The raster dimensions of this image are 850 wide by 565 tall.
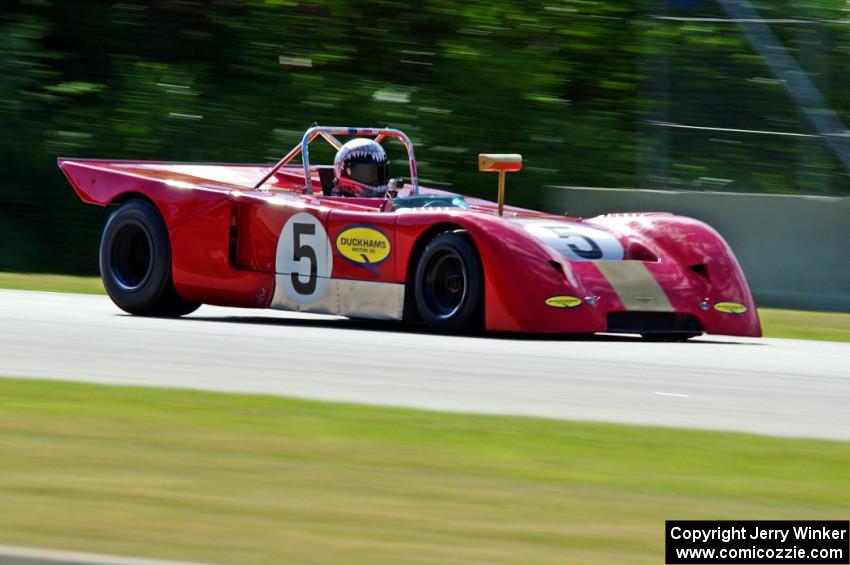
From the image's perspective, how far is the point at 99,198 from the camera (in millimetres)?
10875

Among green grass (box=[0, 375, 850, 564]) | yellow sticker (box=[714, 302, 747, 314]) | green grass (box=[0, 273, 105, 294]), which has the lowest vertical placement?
green grass (box=[0, 273, 105, 294])

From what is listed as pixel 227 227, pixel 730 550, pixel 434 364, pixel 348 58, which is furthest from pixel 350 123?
pixel 730 550

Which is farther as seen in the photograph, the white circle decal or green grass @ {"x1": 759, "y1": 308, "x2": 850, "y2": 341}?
green grass @ {"x1": 759, "y1": 308, "x2": 850, "y2": 341}

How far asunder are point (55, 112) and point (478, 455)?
12976mm

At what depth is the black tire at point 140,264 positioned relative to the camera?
34.1ft

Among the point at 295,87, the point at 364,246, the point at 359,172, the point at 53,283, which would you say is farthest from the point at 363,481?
the point at 295,87

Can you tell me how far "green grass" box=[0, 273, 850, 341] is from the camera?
10.6 m

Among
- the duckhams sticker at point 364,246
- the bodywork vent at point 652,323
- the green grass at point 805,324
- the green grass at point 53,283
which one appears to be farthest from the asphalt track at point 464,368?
the green grass at point 53,283

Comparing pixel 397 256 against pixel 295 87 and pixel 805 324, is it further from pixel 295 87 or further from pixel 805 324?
pixel 295 87

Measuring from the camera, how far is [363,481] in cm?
492

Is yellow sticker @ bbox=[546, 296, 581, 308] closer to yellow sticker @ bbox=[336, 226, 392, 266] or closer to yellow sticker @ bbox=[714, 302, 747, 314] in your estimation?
yellow sticker @ bbox=[714, 302, 747, 314]

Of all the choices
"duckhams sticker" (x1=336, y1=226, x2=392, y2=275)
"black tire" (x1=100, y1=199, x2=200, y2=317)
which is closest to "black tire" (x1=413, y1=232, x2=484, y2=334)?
"duckhams sticker" (x1=336, y1=226, x2=392, y2=275)

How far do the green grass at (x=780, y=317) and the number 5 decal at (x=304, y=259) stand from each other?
312 centimetres

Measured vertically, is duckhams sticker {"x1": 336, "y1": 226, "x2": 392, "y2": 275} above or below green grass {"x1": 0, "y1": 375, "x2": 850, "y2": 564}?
above
